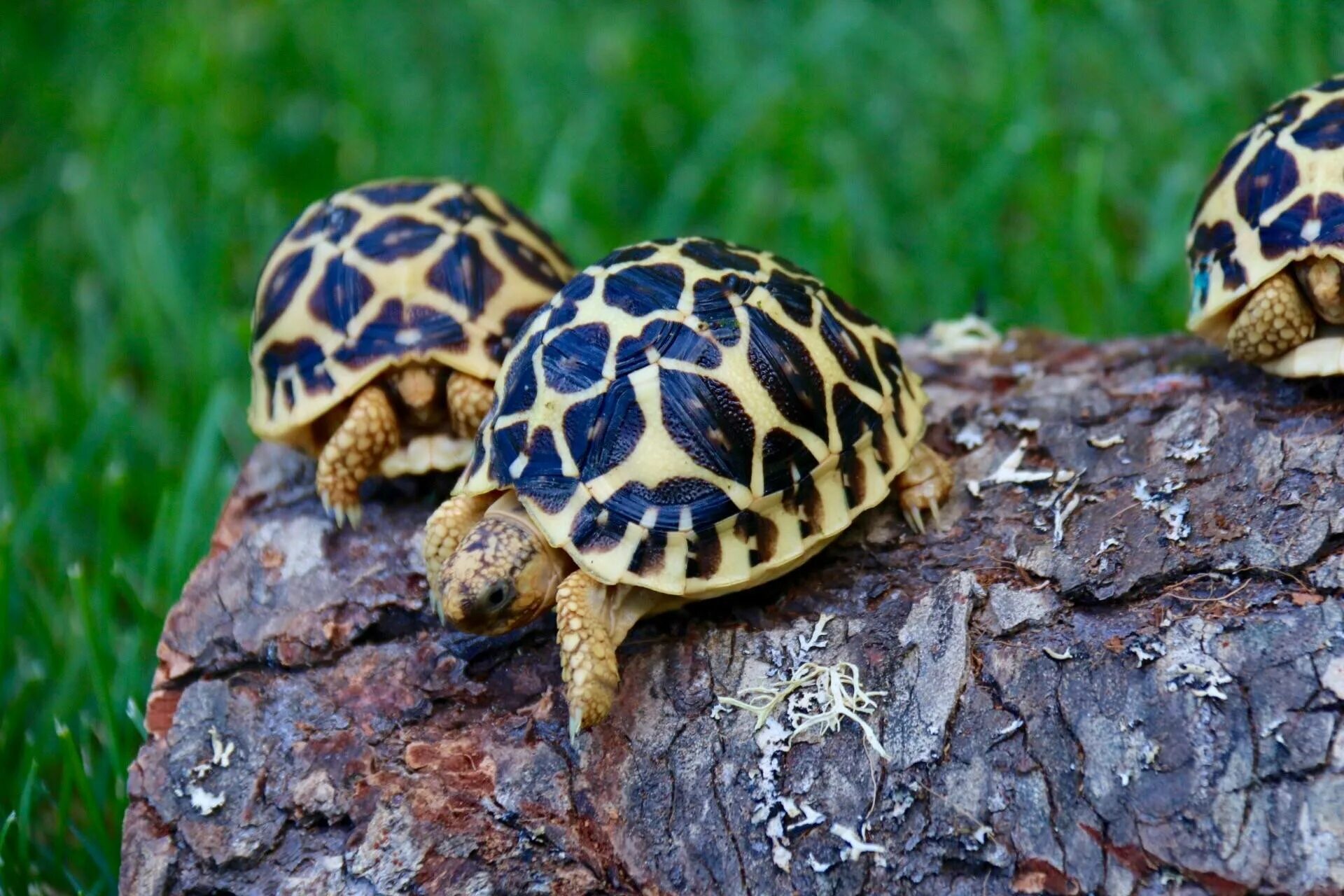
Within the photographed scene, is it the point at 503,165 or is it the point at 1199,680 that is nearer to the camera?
the point at 1199,680

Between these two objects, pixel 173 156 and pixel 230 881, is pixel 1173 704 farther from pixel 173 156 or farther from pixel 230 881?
pixel 173 156

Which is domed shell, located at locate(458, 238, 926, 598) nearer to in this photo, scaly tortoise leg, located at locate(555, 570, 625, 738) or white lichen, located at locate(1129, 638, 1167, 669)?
scaly tortoise leg, located at locate(555, 570, 625, 738)

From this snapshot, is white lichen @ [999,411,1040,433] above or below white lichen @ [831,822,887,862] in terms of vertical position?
above

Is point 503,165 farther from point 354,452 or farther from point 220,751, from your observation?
point 220,751

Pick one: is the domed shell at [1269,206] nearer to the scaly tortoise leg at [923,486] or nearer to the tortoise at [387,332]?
the scaly tortoise leg at [923,486]

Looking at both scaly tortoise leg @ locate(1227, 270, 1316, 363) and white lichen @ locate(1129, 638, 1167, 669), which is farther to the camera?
scaly tortoise leg @ locate(1227, 270, 1316, 363)

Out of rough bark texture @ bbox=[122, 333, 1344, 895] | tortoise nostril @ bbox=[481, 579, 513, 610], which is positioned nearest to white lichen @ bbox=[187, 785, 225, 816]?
rough bark texture @ bbox=[122, 333, 1344, 895]

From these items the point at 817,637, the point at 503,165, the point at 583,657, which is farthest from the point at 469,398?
the point at 503,165
